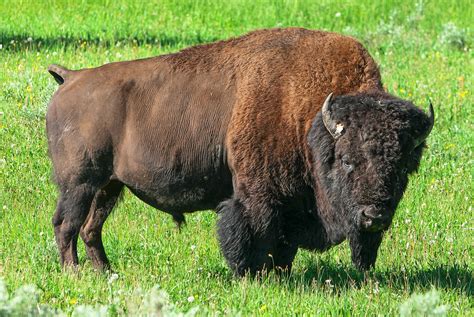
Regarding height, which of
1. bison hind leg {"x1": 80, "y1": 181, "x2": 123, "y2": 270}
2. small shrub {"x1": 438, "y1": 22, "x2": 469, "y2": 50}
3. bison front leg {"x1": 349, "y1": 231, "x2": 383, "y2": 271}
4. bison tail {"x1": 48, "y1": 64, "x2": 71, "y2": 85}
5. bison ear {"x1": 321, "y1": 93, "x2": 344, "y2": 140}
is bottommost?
small shrub {"x1": 438, "y1": 22, "x2": 469, "y2": 50}

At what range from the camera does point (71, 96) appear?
8.29 meters

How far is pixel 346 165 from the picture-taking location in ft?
24.0

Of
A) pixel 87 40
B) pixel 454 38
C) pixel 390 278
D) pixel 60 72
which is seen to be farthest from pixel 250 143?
pixel 454 38

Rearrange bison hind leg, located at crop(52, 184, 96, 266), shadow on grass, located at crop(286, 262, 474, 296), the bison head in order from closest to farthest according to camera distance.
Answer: the bison head, shadow on grass, located at crop(286, 262, 474, 296), bison hind leg, located at crop(52, 184, 96, 266)

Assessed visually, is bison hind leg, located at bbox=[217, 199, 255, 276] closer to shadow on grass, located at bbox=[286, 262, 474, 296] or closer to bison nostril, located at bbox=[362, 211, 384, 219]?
shadow on grass, located at bbox=[286, 262, 474, 296]

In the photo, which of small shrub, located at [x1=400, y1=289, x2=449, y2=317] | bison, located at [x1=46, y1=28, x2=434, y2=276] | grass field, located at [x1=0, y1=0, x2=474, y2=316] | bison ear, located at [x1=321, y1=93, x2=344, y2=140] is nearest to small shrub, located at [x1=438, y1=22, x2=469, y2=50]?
grass field, located at [x1=0, y1=0, x2=474, y2=316]

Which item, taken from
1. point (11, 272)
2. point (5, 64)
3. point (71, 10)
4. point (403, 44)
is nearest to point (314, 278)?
point (11, 272)

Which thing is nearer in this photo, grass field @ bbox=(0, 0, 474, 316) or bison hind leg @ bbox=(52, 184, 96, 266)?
grass field @ bbox=(0, 0, 474, 316)

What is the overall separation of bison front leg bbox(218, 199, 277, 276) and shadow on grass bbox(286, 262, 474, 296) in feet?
0.88

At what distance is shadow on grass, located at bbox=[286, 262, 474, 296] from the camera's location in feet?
24.6

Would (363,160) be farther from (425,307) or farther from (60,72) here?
(60,72)

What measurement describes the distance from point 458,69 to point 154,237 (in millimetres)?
7225

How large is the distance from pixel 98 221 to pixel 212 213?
1.42 m

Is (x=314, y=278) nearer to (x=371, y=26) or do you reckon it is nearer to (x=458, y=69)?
(x=458, y=69)
